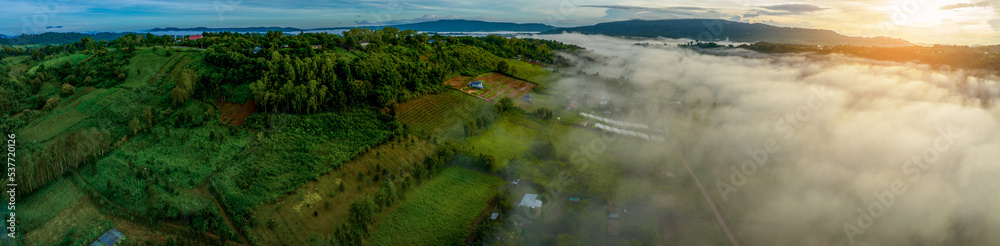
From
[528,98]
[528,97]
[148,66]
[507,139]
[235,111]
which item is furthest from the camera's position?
[528,97]

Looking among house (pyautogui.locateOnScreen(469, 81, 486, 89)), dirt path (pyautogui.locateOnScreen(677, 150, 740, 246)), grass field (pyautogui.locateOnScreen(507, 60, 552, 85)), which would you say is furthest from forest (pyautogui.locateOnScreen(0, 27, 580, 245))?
dirt path (pyautogui.locateOnScreen(677, 150, 740, 246))

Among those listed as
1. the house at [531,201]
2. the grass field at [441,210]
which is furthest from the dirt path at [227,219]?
the house at [531,201]

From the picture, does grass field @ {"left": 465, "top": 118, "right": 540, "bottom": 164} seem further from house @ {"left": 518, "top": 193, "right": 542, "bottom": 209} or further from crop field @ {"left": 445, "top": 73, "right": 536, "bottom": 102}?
crop field @ {"left": 445, "top": 73, "right": 536, "bottom": 102}

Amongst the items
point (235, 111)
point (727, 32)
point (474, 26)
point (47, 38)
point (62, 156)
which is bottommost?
point (62, 156)

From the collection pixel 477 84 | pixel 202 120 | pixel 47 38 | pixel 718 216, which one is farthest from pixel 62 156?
pixel 47 38

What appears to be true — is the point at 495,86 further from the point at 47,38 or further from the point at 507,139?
the point at 47,38

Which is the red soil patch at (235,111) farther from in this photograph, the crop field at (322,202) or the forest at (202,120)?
the crop field at (322,202)
